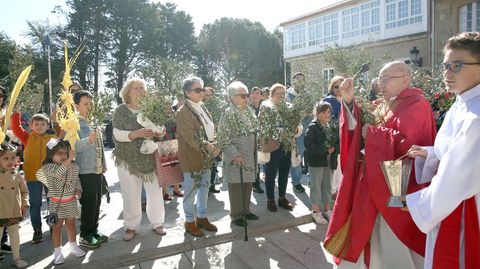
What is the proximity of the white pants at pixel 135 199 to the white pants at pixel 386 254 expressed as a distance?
2.55 metres

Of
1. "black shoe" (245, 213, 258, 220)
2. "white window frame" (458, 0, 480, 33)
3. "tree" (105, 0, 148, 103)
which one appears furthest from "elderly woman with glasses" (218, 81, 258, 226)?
"tree" (105, 0, 148, 103)

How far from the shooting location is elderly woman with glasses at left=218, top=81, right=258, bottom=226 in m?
4.59

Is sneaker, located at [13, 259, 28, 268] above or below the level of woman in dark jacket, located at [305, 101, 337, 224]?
below

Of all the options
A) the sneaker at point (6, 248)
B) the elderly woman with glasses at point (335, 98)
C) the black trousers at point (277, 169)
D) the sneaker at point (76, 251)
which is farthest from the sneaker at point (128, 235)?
the elderly woman with glasses at point (335, 98)

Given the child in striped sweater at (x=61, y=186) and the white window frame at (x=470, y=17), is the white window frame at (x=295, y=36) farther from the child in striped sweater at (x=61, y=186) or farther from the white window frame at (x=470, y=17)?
the child in striped sweater at (x=61, y=186)

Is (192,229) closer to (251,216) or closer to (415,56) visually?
(251,216)

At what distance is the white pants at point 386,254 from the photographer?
287 cm

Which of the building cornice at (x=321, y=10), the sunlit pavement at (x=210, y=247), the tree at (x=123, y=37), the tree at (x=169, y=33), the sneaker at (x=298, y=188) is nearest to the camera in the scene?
the sunlit pavement at (x=210, y=247)

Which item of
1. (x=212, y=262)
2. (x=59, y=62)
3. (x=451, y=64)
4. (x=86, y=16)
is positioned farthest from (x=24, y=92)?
(x=86, y=16)

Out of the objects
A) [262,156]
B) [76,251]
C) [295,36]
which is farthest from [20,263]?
[295,36]

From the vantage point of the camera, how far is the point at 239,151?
195 inches

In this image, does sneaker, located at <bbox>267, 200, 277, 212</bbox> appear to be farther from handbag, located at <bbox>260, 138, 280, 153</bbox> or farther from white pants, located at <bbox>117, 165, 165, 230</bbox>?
white pants, located at <bbox>117, 165, 165, 230</bbox>

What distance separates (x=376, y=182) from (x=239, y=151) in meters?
2.34

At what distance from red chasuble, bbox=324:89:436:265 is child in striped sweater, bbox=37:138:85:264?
277 cm
